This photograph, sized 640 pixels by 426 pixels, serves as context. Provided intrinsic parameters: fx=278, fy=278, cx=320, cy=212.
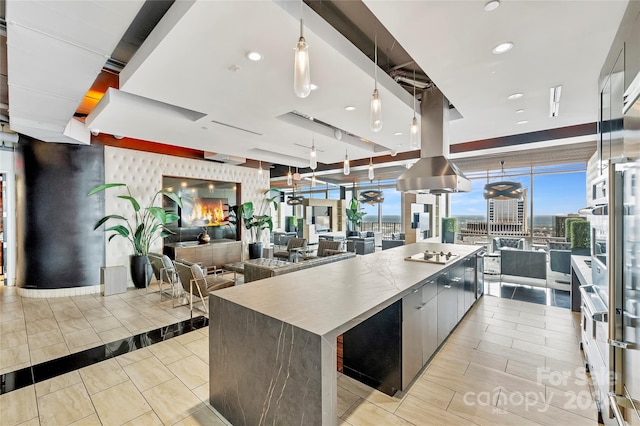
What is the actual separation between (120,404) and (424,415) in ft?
7.94

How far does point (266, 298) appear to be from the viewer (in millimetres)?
2045

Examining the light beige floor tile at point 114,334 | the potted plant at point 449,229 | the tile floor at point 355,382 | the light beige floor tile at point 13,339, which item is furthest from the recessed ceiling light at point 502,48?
the potted plant at point 449,229

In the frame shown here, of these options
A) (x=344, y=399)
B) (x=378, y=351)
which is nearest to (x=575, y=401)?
(x=378, y=351)

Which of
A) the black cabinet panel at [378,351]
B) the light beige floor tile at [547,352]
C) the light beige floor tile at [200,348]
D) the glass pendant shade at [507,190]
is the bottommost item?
the light beige floor tile at [547,352]

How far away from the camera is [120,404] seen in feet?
7.42

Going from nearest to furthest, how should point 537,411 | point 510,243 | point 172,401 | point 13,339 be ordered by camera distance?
1. point 537,411
2. point 172,401
3. point 13,339
4. point 510,243

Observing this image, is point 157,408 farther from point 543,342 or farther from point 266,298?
point 543,342

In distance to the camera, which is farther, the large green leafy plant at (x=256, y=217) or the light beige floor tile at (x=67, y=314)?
the large green leafy plant at (x=256, y=217)

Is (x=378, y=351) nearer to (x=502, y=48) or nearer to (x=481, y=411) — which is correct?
(x=481, y=411)

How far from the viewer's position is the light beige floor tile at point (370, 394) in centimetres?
224

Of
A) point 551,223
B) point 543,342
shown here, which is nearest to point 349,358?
point 543,342

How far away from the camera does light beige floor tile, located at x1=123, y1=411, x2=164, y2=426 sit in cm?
206

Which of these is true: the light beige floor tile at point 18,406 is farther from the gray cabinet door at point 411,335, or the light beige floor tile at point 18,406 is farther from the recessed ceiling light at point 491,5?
the recessed ceiling light at point 491,5

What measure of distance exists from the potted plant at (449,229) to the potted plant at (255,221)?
20.5 ft
